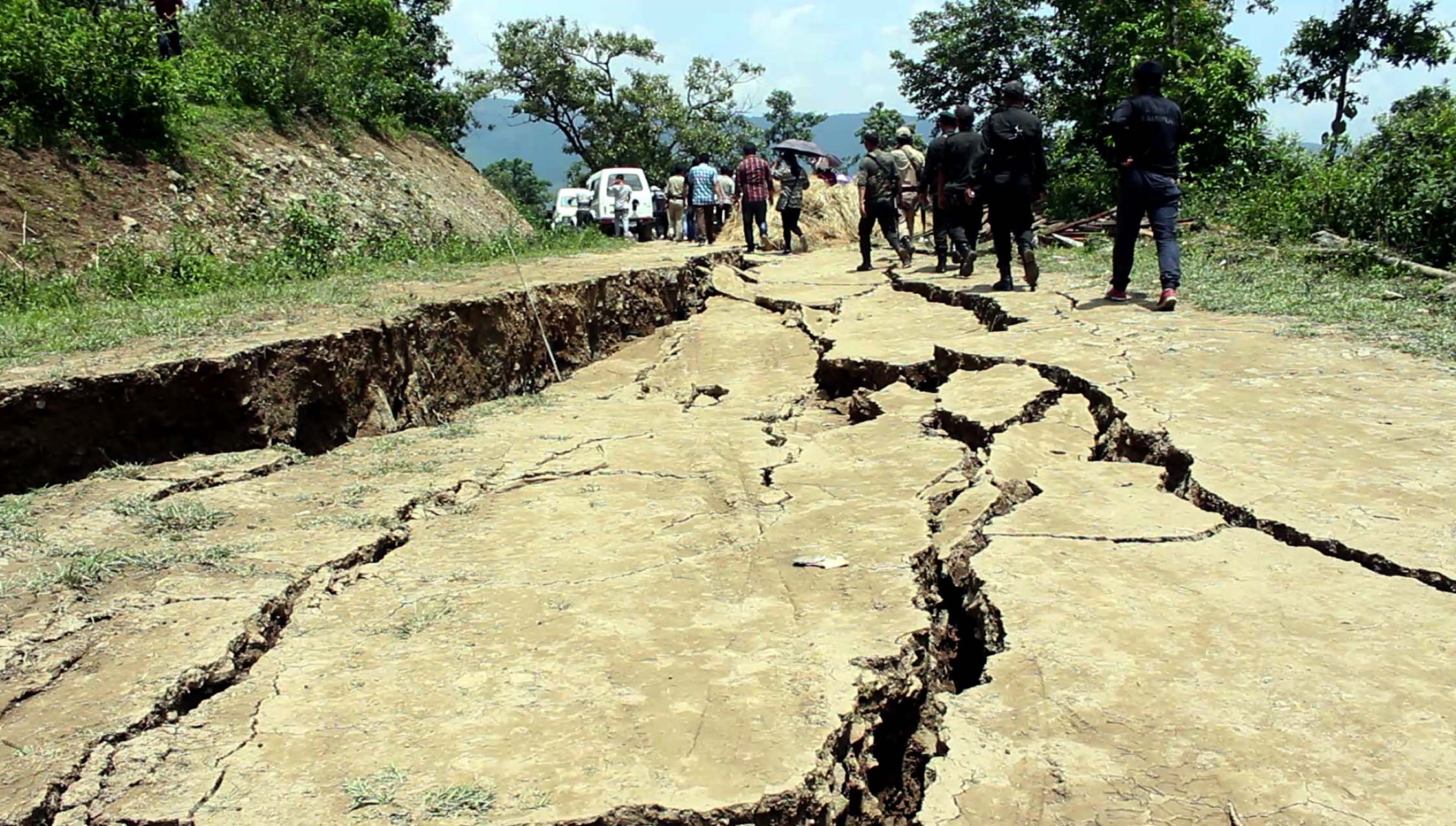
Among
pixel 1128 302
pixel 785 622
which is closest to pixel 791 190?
pixel 1128 302

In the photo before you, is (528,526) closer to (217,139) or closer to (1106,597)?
(1106,597)

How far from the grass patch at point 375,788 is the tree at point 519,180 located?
44.1 m

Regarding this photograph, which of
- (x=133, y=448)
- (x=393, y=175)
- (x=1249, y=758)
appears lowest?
(x=1249, y=758)

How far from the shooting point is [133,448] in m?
3.79

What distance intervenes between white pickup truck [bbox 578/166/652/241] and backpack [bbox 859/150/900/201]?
7.99 m

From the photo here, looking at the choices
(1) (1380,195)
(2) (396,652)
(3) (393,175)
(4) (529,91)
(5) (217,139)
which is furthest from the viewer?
(4) (529,91)

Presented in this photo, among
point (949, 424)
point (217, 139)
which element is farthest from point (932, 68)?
point (949, 424)

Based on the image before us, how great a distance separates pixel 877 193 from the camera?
31.4 ft

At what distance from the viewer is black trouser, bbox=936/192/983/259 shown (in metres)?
7.90

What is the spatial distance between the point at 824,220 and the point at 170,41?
8.57 m

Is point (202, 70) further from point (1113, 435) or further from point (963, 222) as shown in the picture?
point (1113, 435)

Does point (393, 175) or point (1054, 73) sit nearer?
point (393, 175)

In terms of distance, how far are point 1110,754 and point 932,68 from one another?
1986cm

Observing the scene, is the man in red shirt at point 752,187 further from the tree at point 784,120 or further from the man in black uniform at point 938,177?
the tree at point 784,120
